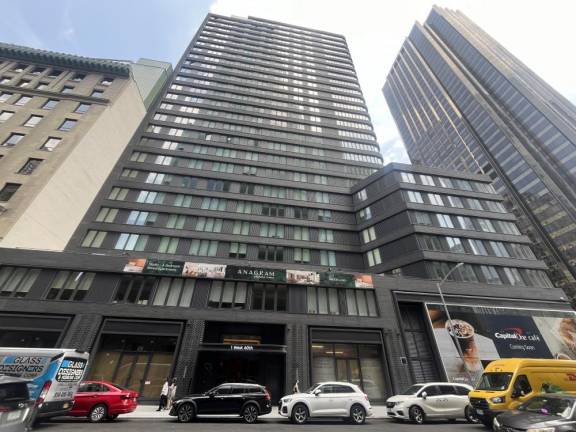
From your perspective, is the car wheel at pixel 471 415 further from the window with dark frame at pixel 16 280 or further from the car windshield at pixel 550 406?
the window with dark frame at pixel 16 280

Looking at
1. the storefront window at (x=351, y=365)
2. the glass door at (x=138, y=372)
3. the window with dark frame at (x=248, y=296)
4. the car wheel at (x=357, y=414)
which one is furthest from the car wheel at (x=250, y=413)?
the glass door at (x=138, y=372)

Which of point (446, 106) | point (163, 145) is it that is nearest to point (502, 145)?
point (446, 106)

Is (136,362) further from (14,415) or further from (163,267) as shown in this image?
(14,415)

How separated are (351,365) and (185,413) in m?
13.2

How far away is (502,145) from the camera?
75500 mm

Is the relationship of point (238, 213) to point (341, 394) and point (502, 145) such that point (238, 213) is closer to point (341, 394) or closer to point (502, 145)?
point (341, 394)

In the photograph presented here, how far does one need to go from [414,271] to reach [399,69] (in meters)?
155

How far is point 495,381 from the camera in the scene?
11.5 meters

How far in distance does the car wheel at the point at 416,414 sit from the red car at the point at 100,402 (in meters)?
13.5

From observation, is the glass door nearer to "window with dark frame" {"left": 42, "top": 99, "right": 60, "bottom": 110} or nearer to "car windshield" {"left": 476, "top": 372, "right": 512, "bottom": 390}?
"car windshield" {"left": 476, "top": 372, "right": 512, "bottom": 390}

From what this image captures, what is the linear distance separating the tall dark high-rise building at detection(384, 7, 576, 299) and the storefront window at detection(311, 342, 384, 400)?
1162 inches

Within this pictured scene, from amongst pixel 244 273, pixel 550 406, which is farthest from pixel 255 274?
pixel 550 406

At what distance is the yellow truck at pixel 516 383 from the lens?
10.4 metres

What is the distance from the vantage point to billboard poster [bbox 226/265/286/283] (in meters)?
22.4
